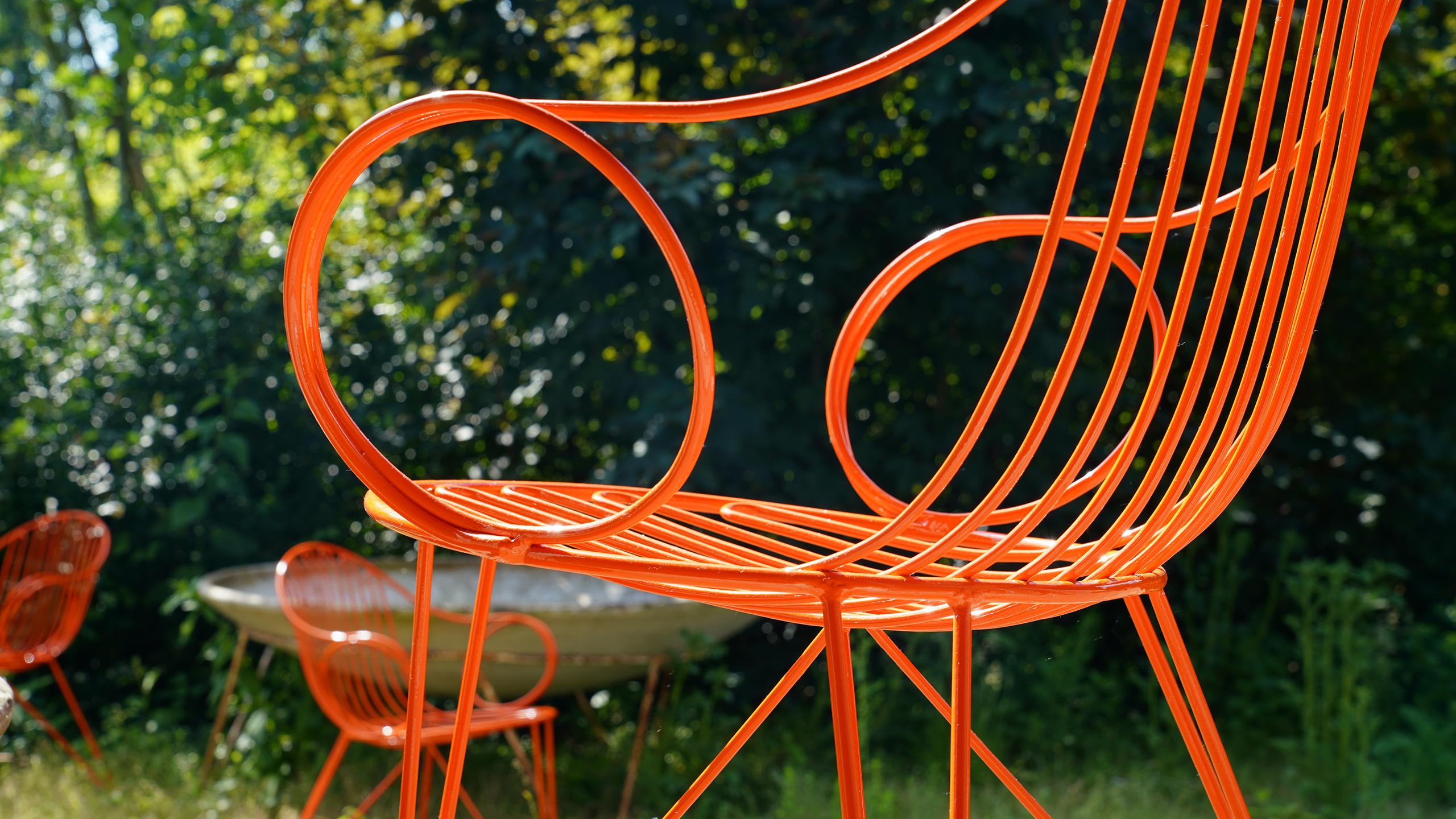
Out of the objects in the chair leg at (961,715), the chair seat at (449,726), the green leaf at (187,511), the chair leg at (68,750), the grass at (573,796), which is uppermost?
the chair leg at (961,715)

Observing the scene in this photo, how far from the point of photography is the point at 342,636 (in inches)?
67.2

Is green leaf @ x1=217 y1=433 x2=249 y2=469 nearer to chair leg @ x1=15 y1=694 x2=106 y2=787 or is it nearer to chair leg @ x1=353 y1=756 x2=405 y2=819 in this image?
chair leg @ x1=15 y1=694 x2=106 y2=787

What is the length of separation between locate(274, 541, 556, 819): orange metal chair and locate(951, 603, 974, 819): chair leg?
976 millimetres

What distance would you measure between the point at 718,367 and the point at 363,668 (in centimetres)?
109

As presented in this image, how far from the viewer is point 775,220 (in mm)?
2486

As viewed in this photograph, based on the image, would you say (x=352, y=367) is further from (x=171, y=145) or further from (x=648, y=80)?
(x=171, y=145)

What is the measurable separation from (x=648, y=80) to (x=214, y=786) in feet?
6.87

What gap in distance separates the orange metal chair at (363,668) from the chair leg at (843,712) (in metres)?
0.95

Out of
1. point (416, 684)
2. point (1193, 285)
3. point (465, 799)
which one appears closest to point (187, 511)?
point (465, 799)

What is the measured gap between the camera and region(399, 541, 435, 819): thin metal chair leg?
0.81 metres

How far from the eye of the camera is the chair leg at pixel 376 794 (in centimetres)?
199

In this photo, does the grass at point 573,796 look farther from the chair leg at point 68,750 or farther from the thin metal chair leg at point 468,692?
the thin metal chair leg at point 468,692

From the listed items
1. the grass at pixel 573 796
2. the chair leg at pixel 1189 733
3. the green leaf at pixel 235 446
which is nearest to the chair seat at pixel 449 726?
the grass at pixel 573 796

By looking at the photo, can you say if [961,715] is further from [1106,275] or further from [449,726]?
[449,726]
